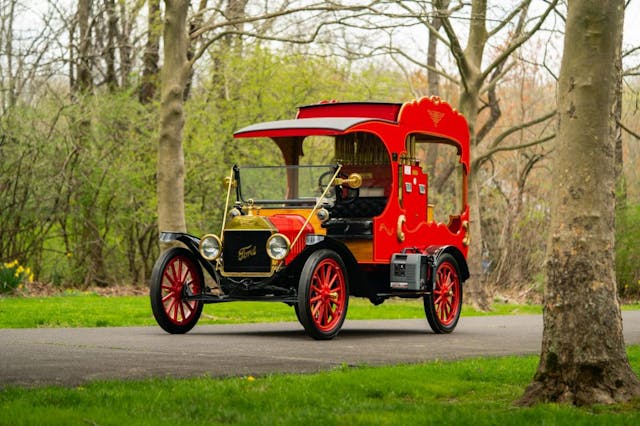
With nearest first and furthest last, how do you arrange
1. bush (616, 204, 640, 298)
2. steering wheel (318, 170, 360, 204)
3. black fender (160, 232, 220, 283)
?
1. black fender (160, 232, 220, 283)
2. steering wheel (318, 170, 360, 204)
3. bush (616, 204, 640, 298)

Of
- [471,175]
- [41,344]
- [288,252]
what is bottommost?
[41,344]

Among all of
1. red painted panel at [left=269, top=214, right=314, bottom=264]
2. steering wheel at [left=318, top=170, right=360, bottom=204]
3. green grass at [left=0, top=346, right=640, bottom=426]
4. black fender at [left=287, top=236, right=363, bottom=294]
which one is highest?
steering wheel at [left=318, top=170, right=360, bottom=204]

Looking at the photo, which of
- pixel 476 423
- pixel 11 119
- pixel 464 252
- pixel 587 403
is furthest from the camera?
pixel 11 119

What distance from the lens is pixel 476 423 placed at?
23.0 ft

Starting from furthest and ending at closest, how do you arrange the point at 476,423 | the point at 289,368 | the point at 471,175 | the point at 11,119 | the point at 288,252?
the point at 11,119 < the point at 471,175 < the point at 288,252 < the point at 289,368 < the point at 476,423

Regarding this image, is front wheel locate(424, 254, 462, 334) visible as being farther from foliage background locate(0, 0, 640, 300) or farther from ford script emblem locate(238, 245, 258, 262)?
foliage background locate(0, 0, 640, 300)

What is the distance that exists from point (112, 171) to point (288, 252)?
1322cm

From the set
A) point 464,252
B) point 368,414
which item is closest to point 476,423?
point 368,414

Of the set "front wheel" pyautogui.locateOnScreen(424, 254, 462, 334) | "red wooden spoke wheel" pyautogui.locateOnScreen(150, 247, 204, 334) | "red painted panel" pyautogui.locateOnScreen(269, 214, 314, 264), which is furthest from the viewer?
"front wheel" pyautogui.locateOnScreen(424, 254, 462, 334)

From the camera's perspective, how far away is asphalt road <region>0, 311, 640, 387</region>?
947 cm

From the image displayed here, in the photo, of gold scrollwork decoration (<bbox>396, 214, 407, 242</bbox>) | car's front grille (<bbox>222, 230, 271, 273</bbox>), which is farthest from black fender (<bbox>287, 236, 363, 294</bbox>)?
gold scrollwork decoration (<bbox>396, 214, 407, 242</bbox>)

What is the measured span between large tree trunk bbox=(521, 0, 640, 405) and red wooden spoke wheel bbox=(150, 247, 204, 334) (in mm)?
6596

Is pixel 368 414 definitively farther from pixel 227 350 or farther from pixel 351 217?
pixel 351 217

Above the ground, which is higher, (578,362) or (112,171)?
(112,171)
